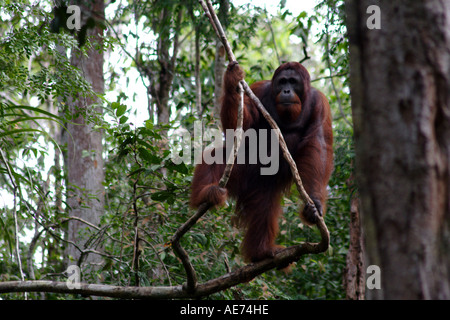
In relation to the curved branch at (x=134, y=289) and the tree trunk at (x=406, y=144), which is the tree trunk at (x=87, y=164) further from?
the tree trunk at (x=406, y=144)

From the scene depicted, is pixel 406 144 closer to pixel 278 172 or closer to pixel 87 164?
pixel 278 172

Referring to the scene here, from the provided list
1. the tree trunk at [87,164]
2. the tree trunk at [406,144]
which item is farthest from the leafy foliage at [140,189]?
the tree trunk at [406,144]

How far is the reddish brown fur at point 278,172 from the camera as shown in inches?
146

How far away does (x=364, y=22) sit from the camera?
1.25 meters

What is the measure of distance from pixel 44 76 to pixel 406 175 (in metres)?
3.49

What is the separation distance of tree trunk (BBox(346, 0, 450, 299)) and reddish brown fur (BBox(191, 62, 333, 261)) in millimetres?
2384

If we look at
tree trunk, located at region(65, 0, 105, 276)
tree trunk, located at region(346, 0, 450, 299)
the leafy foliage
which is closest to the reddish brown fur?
the leafy foliage

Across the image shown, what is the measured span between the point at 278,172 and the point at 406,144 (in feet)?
9.53

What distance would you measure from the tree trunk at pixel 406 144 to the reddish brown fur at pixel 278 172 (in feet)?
7.82

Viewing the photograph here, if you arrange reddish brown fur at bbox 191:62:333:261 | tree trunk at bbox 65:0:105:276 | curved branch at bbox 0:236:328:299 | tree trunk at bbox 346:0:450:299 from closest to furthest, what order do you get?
tree trunk at bbox 346:0:450:299, curved branch at bbox 0:236:328:299, reddish brown fur at bbox 191:62:333:261, tree trunk at bbox 65:0:105:276

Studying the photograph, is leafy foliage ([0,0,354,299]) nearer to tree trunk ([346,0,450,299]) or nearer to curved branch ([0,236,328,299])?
curved branch ([0,236,328,299])

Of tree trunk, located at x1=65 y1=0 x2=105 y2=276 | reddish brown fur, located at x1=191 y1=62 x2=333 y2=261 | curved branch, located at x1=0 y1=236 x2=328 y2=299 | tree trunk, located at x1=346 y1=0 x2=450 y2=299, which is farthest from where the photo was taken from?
tree trunk, located at x1=65 y1=0 x2=105 y2=276

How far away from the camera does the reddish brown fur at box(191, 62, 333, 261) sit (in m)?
3.72

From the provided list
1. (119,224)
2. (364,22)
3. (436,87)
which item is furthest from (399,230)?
(119,224)
